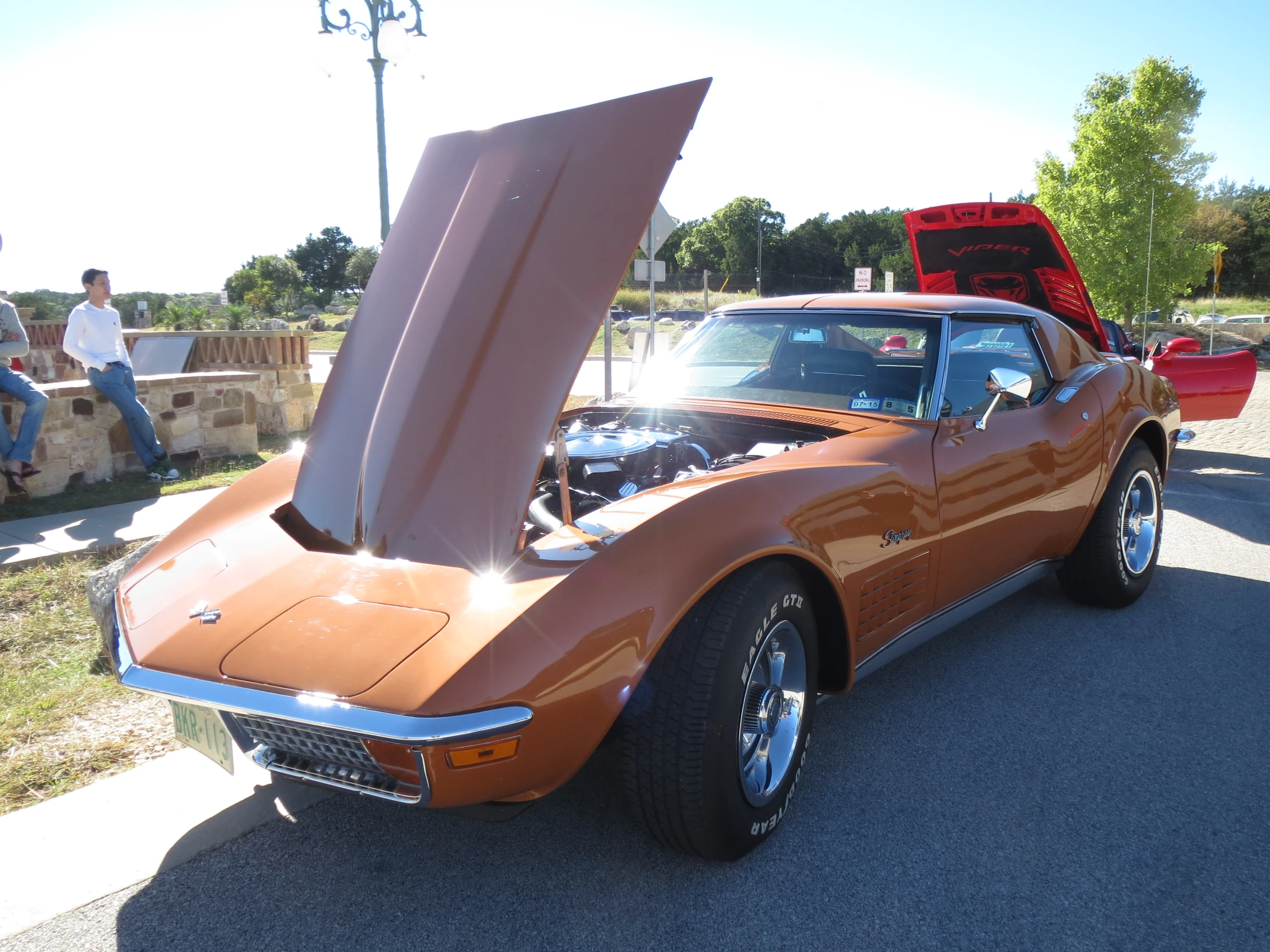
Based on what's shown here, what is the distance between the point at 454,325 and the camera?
2.60m

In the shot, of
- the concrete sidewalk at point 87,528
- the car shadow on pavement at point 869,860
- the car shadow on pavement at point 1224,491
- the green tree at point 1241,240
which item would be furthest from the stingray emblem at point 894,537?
the green tree at point 1241,240

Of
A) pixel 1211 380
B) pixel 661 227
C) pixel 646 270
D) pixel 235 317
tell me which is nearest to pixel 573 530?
pixel 1211 380

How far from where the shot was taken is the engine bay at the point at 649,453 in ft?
9.38

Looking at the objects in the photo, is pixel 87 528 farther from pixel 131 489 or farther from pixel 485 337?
pixel 485 337

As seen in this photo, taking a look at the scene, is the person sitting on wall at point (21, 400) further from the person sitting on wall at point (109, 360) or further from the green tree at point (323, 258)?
the green tree at point (323, 258)

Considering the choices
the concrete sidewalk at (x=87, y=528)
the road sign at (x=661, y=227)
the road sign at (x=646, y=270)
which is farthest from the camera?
the road sign at (x=646, y=270)

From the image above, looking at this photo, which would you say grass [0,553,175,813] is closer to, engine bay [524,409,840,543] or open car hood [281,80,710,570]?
open car hood [281,80,710,570]

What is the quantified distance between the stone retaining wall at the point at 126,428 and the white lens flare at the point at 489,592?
5.40 m

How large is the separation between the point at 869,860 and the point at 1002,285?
5.28 m

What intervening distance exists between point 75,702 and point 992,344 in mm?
3818

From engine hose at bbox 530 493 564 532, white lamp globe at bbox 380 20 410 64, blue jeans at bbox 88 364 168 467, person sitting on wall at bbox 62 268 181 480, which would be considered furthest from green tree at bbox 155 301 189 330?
engine hose at bbox 530 493 564 532

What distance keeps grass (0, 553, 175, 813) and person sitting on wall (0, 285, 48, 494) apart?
208cm

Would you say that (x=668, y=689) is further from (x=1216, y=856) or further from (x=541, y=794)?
(x=1216, y=856)

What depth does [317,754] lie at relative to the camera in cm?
193
